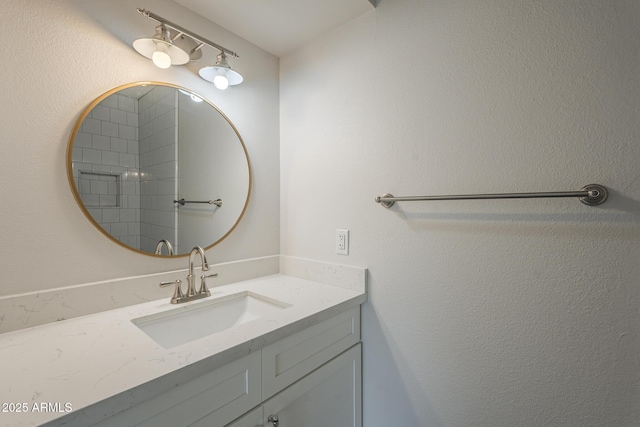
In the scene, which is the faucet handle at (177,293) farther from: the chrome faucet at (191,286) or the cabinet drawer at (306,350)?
the cabinet drawer at (306,350)

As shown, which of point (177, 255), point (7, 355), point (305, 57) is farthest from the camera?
point (305, 57)

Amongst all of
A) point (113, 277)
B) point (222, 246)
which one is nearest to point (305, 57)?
point (222, 246)

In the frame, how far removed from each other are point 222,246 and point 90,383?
810 mm

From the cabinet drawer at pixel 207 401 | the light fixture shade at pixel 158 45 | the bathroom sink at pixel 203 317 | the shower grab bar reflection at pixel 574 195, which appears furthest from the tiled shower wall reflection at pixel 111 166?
the shower grab bar reflection at pixel 574 195

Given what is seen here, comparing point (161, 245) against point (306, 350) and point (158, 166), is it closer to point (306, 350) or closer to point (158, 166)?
point (158, 166)

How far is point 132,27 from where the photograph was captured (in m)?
1.12

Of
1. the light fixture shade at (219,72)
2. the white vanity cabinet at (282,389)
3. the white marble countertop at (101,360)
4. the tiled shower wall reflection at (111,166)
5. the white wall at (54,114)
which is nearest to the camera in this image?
the white marble countertop at (101,360)

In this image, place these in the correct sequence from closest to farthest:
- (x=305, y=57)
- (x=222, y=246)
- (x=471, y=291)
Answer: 1. (x=471, y=291)
2. (x=222, y=246)
3. (x=305, y=57)

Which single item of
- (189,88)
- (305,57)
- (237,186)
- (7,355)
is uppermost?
(305,57)

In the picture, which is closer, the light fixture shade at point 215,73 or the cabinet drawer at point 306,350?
the cabinet drawer at point 306,350

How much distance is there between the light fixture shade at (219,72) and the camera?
1.24 metres

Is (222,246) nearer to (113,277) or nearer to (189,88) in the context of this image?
(113,277)

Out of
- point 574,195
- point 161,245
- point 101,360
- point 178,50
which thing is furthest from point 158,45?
point 574,195

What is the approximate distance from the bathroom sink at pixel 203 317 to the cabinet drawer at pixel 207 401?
0.93 feet
